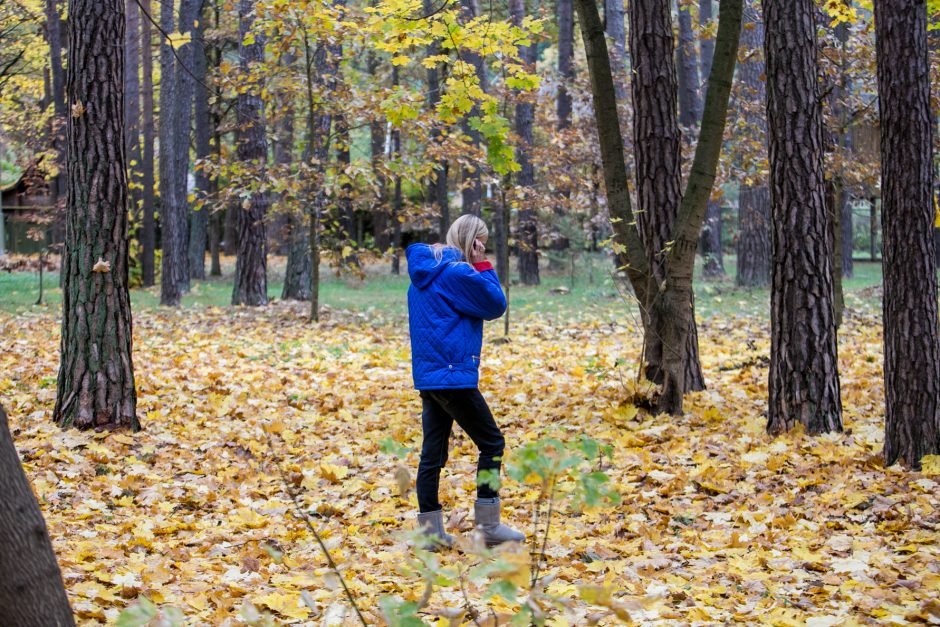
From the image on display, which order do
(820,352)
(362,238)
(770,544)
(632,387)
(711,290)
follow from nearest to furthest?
(770,544) → (820,352) → (632,387) → (711,290) → (362,238)

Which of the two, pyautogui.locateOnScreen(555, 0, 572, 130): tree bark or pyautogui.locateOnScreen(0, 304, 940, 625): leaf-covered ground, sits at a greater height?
pyautogui.locateOnScreen(555, 0, 572, 130): tree bark

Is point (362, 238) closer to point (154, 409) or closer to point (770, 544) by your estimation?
point (154, 409)

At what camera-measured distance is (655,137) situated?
8.36m

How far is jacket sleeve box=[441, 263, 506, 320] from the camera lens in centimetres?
499

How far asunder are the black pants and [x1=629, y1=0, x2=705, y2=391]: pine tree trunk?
11.0 ft

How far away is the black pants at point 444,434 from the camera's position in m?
5.11

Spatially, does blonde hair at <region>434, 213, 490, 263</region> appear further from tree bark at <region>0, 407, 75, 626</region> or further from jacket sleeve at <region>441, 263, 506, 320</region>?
tree bark at <region>0, 407, 75, 626</region>

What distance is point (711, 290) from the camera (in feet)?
67.6

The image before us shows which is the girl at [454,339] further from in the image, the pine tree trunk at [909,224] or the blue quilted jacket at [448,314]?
the pine tree trunk at [909,224]

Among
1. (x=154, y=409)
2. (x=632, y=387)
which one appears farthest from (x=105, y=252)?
(x=632, y=387)

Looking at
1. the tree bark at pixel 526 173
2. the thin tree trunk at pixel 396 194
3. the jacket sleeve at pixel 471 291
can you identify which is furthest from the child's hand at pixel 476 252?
the tree bark at pixel 526 173

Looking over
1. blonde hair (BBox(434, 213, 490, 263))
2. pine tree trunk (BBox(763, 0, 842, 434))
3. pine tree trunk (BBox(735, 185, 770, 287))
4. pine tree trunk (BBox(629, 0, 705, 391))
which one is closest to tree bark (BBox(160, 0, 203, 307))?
pine tree trunk (BBox(629, 0, 705, 391))

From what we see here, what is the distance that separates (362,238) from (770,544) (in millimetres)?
40341

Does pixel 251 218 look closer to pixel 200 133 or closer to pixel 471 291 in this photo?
pixel 200 133
